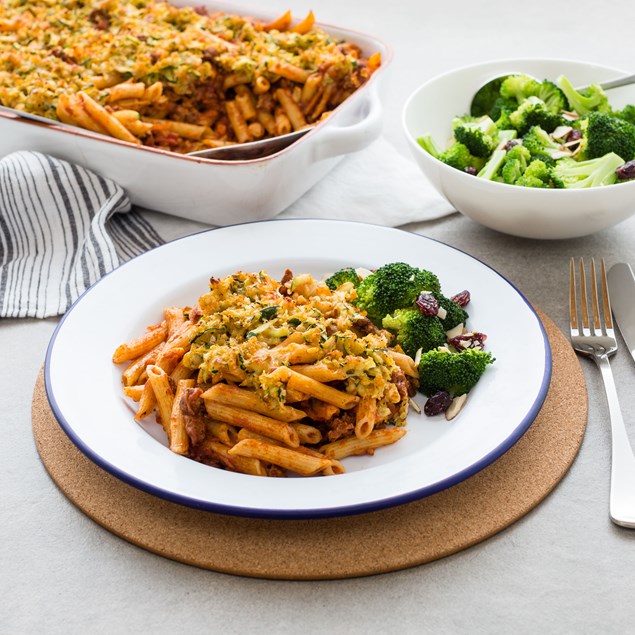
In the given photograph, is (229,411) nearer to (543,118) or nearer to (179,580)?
(179,580)

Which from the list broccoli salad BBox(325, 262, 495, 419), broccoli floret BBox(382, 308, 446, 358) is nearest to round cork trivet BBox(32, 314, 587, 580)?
broccoli salad BBox(325, 262, 495, 419)

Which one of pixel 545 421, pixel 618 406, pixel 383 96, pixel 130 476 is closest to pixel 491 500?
pixel 545 421

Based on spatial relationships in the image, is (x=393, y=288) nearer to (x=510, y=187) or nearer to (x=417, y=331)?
(x=417, y=331)

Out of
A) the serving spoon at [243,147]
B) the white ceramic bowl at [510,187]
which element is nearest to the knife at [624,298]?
the white ceramic bowl at [510,187]

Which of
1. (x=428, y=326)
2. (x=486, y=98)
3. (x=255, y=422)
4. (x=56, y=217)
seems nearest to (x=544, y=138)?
(x=486, y=98)

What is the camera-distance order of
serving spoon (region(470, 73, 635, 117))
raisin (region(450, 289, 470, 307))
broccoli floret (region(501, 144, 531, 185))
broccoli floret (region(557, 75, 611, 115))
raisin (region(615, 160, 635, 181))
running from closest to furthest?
raisin (region(450, 289, 470, 307)) < raisin (region(615, 160, 635, 181)) < broccoli floret (region(501, 144, 531, 185)) < broccoli floret (region(557, 75, 611, 115)) < serving spoon (region(470, 73, 635, 117))

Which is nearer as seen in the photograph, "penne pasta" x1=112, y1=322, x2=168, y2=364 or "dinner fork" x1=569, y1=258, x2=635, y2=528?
"dinner fork" x1=569, y1=258, x2=635, y2=528

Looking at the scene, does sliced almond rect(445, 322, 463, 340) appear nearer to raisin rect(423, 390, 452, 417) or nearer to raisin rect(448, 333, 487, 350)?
raisin rect(448, 333, 487, 350)
